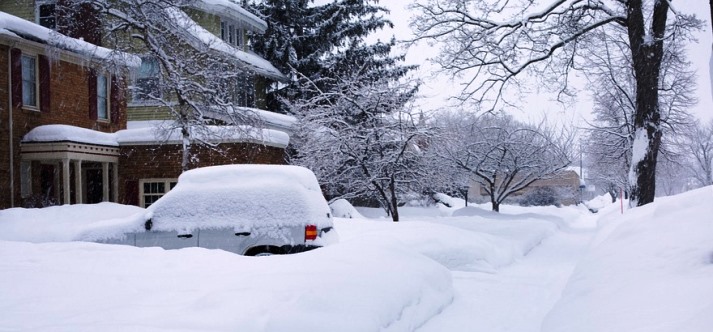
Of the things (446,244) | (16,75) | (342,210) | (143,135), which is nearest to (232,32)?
(143,135)

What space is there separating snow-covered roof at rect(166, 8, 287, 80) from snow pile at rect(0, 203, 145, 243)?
25.2 feet

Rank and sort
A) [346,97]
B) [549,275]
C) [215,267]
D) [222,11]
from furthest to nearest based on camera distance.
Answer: [222,11] < [346,97] < [549,275] < [215,267]

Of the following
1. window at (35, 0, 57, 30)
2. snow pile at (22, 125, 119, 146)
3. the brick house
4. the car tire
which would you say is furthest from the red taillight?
window at (35, 0, 57, 30)

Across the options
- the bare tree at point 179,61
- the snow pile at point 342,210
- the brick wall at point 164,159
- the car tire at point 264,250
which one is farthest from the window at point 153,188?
the car tire at point 264,250

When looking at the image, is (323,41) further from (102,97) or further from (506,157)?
(102,97)

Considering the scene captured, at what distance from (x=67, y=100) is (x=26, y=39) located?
2.63m

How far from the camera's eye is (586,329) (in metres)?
5.72

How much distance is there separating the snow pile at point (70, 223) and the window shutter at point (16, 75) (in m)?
5.01

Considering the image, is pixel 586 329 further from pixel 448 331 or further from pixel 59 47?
pixel 59 47

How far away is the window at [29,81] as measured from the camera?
61.0ft

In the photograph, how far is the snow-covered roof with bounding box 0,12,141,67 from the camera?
1739 cm

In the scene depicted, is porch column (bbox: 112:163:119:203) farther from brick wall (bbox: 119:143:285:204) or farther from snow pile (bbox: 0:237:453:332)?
snow pile (bbox: 0:237:453:332)

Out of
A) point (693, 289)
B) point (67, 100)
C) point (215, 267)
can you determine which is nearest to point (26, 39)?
point (67, 100)

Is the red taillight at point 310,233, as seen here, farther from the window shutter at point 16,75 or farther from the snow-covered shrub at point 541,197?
the snow-covered shrub at point 541,197
